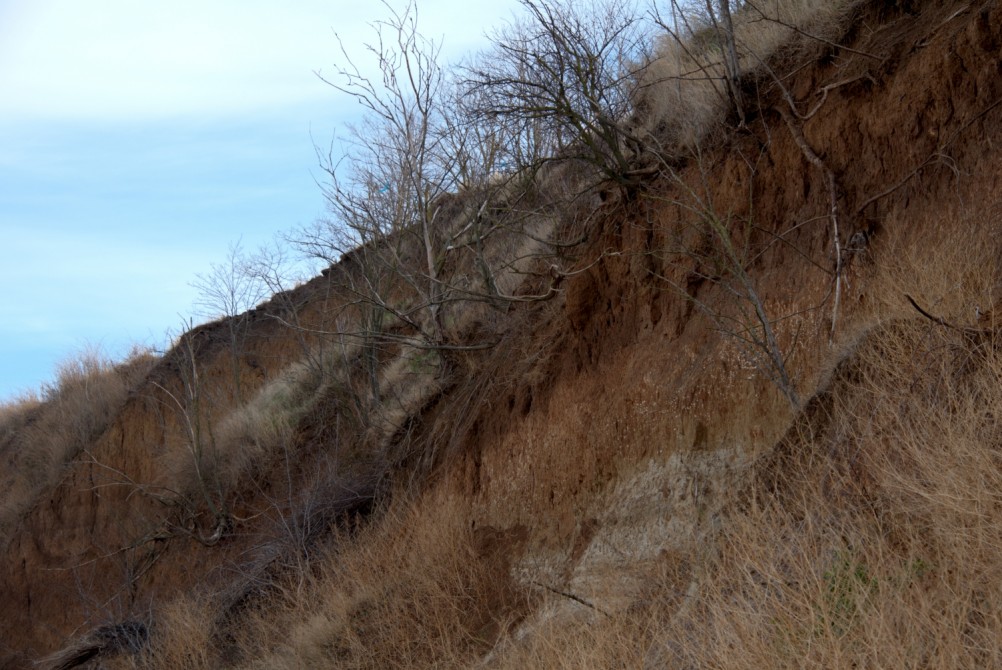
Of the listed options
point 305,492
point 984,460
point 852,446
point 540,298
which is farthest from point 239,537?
point 984,460

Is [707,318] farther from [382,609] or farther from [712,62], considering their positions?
[382,609]

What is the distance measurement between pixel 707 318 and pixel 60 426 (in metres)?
23.2

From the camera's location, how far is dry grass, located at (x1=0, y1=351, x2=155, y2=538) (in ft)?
86.9

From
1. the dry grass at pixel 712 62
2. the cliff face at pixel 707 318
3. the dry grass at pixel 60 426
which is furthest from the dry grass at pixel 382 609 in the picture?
the dry grass at pixel 60 426

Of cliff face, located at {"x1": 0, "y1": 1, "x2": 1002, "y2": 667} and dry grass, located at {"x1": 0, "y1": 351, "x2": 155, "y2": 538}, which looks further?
dry grass, located at {"x1": 0, "y1": 351, "x2": 155, "y2": 538}

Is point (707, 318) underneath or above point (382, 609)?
above

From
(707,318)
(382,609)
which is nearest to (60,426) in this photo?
(382,609)

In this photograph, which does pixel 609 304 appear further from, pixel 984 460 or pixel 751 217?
pixel 984 460

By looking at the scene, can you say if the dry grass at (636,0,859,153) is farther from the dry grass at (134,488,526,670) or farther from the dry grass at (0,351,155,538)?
the dry grass at (0,351,155,538)

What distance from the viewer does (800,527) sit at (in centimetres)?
624

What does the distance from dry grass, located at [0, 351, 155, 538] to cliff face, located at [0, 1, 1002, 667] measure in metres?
13.7

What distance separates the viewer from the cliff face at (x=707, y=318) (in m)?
8.32

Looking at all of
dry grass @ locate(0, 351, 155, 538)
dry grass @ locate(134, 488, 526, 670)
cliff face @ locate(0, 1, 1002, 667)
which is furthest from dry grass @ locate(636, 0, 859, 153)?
dry grass @ locate(0, 351, 155, 538)

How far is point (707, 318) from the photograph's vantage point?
998 cm
